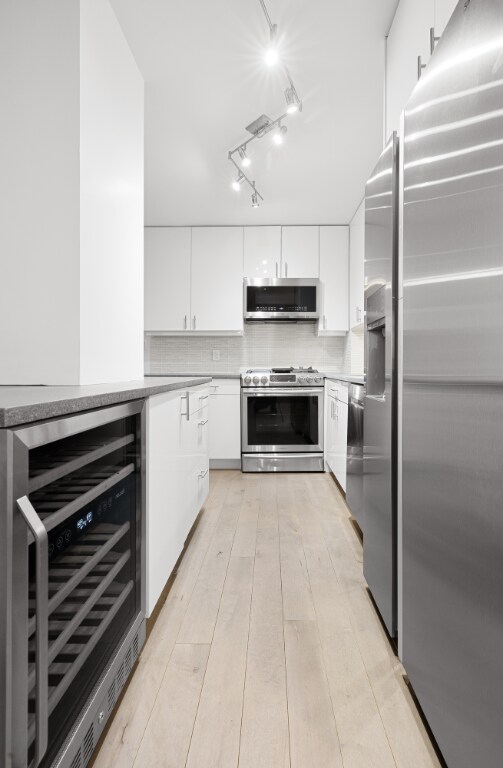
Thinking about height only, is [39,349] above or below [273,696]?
above

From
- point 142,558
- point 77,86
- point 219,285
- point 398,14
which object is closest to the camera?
point 142,558

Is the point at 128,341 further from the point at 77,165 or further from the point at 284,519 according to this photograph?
the point at 284,519

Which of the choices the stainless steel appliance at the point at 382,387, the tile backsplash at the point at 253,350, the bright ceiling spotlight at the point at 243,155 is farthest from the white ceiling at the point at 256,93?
the tile backsplash at the point at 253,350

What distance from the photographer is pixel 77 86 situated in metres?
1.68

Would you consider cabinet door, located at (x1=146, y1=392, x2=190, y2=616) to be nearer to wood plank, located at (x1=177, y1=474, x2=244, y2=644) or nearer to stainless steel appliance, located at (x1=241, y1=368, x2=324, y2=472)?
wood plank, located at (x1=177, y1=474, x2=244, y2=644)

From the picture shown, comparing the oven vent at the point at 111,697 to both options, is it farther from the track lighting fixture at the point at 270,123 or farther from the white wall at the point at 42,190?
the track lighting fixture at the point at 270,123

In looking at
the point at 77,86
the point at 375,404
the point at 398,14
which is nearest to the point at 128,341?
the point at 77,86

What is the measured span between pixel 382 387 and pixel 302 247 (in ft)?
11.1

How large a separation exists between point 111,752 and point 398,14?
2.80m

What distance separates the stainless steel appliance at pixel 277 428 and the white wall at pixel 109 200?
6.68 feet

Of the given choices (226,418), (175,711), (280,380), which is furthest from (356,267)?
(175,711)

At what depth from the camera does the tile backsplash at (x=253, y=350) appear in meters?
5.25

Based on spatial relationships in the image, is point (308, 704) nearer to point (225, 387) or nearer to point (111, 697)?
point (111, 697)

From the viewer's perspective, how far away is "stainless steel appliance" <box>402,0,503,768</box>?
2.66 feet
